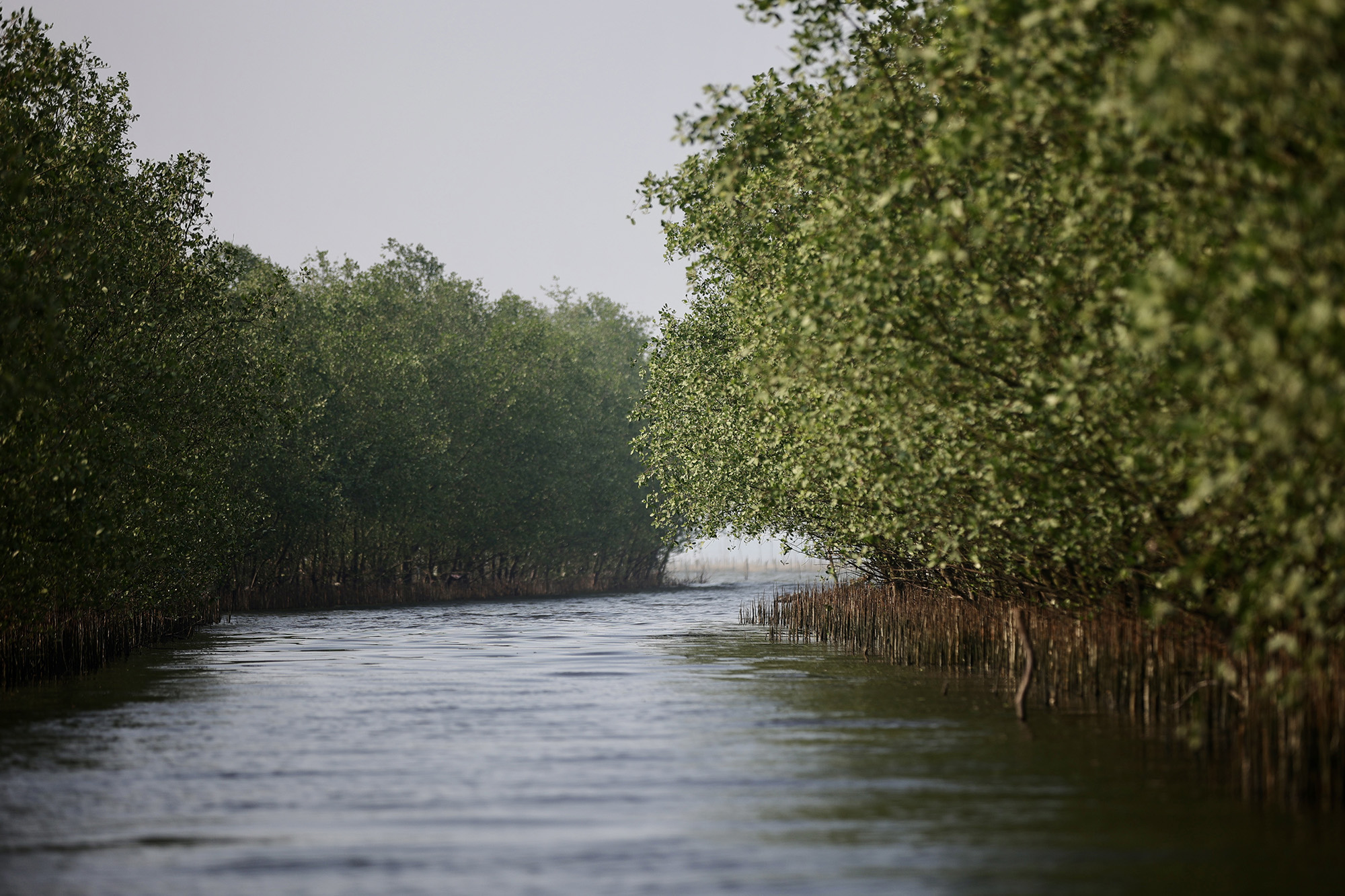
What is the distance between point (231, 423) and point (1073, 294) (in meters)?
25.2

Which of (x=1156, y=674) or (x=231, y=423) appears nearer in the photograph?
(x=1156, y=674)

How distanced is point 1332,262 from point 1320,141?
0.95 metres

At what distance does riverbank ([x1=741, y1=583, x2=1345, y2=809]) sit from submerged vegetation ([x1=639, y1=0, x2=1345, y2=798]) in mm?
137

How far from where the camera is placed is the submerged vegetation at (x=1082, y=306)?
9133mm

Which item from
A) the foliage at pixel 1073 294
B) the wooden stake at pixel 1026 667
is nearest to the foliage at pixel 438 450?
the foliage at pixel 1073 294

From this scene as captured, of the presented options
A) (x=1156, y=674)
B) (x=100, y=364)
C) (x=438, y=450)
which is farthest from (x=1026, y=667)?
(x=438, y=450)

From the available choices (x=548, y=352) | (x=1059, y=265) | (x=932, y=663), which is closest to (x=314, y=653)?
(x=932, y=663)

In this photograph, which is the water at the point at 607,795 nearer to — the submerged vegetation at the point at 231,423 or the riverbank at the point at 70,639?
the riverbank at the point at 70,639

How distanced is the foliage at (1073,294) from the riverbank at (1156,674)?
0.60 m

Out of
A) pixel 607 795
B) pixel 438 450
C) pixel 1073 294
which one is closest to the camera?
pixel 607 795

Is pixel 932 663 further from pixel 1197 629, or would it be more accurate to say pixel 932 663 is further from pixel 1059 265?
pixel 1059 265

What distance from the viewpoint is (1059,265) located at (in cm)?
1485

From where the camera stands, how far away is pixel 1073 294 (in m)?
16.0

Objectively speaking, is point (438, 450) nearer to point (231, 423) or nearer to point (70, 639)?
point (231, 423)
